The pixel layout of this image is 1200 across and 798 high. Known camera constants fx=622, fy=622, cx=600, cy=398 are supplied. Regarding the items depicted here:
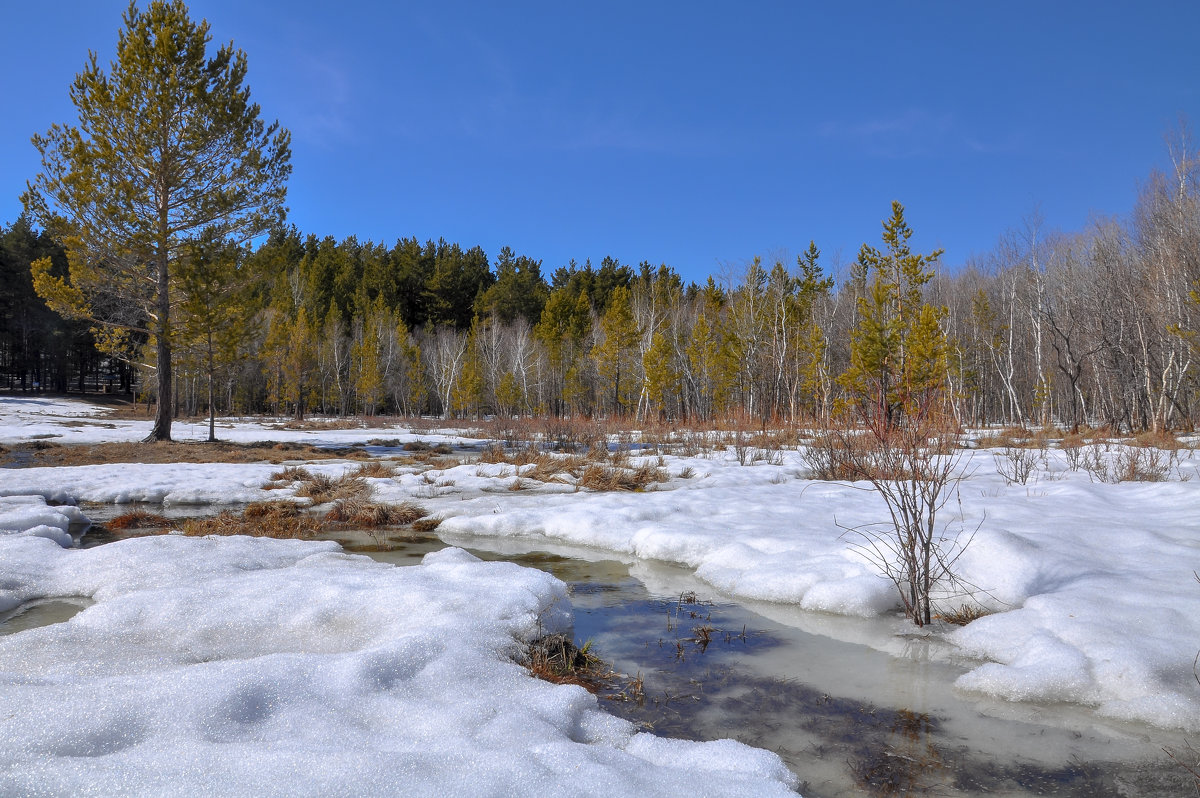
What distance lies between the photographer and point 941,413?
4.07 meters

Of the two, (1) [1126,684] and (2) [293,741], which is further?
(1) [1126,684]

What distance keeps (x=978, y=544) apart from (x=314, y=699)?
461 cm

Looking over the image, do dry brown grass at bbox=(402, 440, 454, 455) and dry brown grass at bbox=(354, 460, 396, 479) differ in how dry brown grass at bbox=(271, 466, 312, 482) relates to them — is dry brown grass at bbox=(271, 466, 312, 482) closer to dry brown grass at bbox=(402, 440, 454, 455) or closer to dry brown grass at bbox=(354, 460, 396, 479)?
dry brown grass at bbox=(354, 460, 396, 479)

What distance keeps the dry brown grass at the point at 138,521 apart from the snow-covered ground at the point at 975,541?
4.55ft

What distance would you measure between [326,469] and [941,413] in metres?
10.7

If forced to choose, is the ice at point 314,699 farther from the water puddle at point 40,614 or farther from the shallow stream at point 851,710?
the shallow stream at point 851,710

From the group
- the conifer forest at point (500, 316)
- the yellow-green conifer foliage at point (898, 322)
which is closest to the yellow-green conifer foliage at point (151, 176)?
the conifer forest at point (500, 316)

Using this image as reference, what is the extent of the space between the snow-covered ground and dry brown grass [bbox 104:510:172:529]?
139 cm

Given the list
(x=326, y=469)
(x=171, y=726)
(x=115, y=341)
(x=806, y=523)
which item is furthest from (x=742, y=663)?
(x=115, y=341)

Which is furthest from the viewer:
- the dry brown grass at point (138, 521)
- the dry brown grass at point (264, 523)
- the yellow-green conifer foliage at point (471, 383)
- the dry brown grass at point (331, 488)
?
the yellow-green conifer foliage at point (471, 383)

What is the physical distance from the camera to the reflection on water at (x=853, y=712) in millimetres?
2430

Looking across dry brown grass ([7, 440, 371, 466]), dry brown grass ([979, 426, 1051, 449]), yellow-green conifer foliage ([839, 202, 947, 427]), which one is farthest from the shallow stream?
yellow-green conifer foliage ([839, 202, 947, 427])

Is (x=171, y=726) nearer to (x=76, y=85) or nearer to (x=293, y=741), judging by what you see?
(x=293, y=741)

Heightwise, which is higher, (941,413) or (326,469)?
(941,413)
